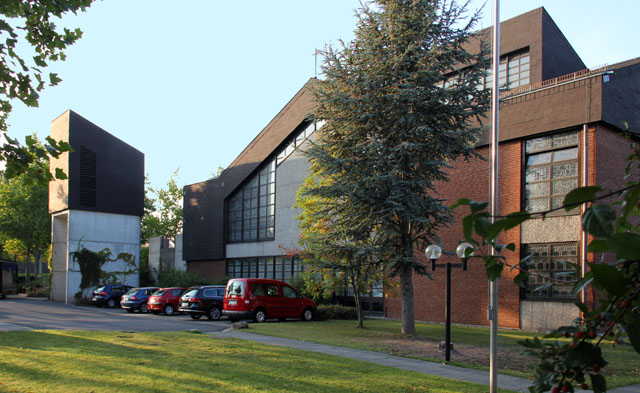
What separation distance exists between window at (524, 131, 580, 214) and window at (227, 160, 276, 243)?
20.0 meters

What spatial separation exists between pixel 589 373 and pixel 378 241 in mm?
16623

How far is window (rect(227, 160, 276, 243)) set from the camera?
3801 centimetres

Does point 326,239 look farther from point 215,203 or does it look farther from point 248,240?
point 215,203

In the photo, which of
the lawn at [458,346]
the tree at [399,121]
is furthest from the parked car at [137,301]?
the tree at [399,121]

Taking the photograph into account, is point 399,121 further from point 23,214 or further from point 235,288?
point 23,214

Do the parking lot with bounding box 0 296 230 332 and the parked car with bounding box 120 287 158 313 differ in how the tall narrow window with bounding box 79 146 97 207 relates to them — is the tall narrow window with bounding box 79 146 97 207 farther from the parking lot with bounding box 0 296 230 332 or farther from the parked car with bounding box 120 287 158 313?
the parking lot with bounding box 0 296 230 332

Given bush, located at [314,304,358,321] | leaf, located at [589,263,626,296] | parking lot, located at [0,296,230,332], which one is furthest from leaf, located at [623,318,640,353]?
bush, located at [314,304,358,321]

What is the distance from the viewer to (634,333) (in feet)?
5.13

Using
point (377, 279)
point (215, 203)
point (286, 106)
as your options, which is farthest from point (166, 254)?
A: point (377, 279)

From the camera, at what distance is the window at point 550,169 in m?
19.9

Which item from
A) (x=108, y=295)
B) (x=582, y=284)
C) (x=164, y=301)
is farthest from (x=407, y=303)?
(x=108, y=295)

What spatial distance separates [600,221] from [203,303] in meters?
25.3

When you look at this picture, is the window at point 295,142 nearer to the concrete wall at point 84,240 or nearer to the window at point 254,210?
the window at point 254,210

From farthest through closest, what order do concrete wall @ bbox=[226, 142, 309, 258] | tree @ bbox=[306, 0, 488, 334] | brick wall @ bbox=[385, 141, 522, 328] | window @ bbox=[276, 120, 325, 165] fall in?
window @ bbox=[276, 120, 325, 165] → concrete wall @ bbox=[226, 142, 309, 258] → brick wall @ bbox=[385, 141, 522, 328] → tree @ bbox=[306, 0, 488, 334]
